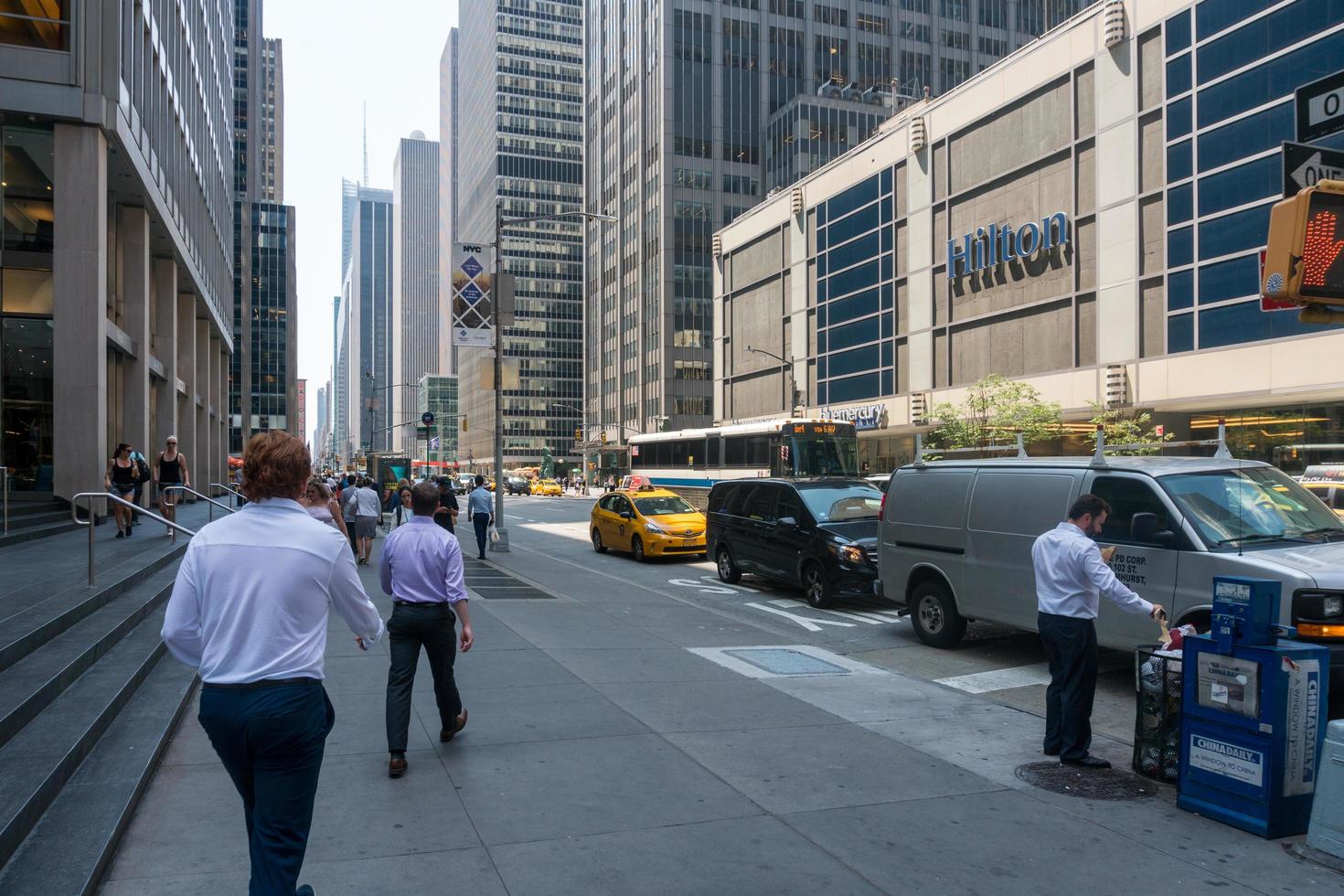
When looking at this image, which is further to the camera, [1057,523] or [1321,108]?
[1057,523]

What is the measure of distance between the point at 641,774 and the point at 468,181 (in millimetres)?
169451

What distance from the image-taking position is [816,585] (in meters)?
14.1

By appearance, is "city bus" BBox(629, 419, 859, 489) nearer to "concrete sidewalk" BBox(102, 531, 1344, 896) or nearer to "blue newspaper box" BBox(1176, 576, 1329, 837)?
"concrete sidewalk" BBox(102, 531, 1344, 896)

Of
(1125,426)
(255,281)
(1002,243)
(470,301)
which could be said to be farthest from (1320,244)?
(255,281)

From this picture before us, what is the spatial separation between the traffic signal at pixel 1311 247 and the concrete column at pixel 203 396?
131 feet

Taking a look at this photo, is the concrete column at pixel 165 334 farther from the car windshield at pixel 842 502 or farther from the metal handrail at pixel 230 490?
the car windshield at pixel 842 502

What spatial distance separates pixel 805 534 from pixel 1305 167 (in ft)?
30.1

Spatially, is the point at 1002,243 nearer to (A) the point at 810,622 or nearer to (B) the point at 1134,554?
(A) the point at 810,622

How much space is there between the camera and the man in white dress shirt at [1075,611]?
6246mm

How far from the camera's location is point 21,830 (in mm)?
4266

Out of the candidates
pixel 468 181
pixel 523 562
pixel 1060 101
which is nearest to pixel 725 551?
pixel 523 562

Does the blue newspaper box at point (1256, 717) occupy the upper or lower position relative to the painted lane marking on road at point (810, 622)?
upper

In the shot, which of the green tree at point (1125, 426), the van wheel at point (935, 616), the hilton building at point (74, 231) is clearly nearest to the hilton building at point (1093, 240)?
the green tree at point (1125, 426)

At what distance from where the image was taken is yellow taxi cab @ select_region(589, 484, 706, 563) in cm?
2067
